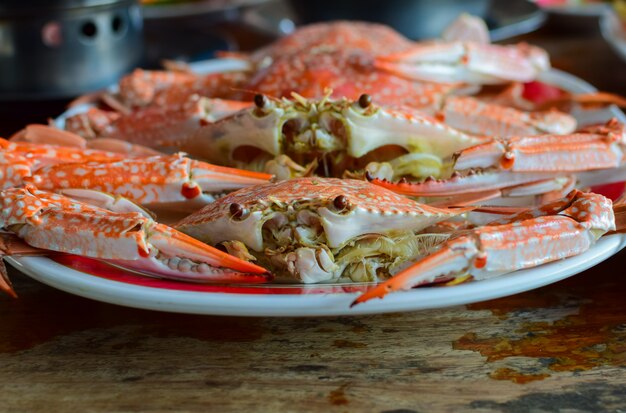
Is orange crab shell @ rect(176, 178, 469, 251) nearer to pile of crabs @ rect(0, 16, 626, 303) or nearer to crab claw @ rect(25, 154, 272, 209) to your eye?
pile of crabs @ rect(0, 16, 626, 303)

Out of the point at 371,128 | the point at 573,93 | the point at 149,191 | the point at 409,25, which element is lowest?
the point at 149,191

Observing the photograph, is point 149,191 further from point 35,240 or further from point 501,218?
point 501,218

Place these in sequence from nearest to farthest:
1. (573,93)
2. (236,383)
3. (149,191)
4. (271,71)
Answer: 1. (236,383)
2. (149,191)
3. (271,71)
4. (573,93)

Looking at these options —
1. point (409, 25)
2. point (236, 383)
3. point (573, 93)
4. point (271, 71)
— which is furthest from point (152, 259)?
point (409, 25)

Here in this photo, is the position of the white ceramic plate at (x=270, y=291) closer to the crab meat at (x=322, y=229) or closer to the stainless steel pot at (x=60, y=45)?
the crab meat at (x=322, y=229)

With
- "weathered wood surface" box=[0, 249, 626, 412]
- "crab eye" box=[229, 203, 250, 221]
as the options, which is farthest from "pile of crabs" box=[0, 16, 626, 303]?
"weathered wood surface" box=[0, 249, 626, 412]

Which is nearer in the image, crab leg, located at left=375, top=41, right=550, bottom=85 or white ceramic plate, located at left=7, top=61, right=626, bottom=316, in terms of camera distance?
white ceramic plate, located at left=7, top=61, right=626, bottom=316
